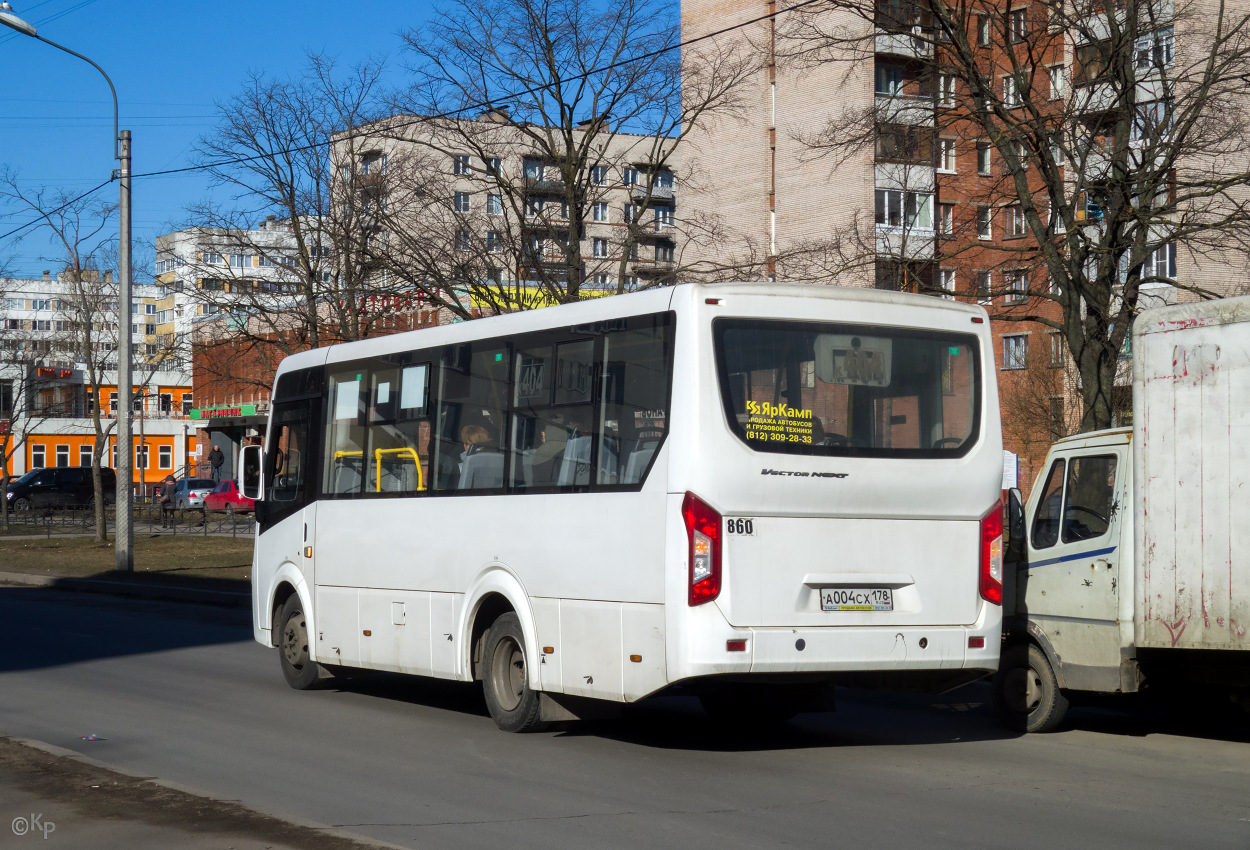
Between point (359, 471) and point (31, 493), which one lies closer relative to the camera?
point (359, 471)

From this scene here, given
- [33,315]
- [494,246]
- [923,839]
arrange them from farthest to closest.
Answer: [33,315] < [494,246] < [923,839]

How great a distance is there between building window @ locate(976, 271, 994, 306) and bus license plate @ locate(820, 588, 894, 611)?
36.3 feet

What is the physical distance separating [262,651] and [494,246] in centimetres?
1011

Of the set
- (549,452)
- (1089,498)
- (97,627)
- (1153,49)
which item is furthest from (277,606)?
(1153,49)

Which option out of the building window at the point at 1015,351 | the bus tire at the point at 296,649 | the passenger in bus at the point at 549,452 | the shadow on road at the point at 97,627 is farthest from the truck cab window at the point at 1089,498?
the building window at the point at 1015,351

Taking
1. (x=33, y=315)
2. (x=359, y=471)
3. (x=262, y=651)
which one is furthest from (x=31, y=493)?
(x=33, y=315)

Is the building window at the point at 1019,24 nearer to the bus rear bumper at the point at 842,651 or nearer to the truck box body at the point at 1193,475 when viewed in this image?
the truck box body at the point at 1193,475

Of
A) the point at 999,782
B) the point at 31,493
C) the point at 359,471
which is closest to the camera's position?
the point at 999,782

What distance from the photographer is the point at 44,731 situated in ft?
34.2

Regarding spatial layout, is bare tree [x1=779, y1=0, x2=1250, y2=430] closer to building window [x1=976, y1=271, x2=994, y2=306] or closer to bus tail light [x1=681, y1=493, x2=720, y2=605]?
building window [x1=976, y1=271, x2=994, y2=306]

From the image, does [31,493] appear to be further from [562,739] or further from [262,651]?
[562,739]

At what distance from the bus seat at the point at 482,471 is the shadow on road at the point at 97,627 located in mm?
6434

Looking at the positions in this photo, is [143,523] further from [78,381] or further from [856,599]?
[78,381]

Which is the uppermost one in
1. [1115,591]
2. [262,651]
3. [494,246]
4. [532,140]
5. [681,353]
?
[532,140]
